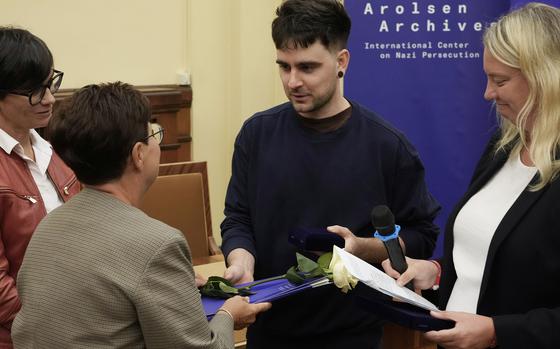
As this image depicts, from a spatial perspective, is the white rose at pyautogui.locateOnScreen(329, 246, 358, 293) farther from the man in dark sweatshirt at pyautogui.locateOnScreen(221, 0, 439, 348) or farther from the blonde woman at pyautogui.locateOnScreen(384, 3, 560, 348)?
the man in dark sweatshirt at pyautogui.locateOnScreen(221, 0, 439, 348)

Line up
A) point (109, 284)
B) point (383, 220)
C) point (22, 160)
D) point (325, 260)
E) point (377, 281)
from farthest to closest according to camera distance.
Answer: point (22, 160), point (325, 260), point (383, 220), point (377, 281), point (109, 284)

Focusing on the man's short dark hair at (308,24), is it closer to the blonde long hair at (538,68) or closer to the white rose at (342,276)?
the blonde long hair at (538,68)

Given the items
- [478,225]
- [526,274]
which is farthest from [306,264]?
[526,274]

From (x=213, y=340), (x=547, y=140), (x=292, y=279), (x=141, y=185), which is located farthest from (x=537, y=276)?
(x=141, y=185)

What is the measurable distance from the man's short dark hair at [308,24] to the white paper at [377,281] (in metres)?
0.75

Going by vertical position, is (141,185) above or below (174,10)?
below

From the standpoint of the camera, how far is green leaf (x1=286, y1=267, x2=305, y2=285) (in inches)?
83.9

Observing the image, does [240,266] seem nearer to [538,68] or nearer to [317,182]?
[317,182]

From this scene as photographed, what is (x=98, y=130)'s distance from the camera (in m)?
1.69

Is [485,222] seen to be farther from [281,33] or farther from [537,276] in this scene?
[281,33]

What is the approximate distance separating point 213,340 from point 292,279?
44cm

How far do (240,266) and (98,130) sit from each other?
738mm

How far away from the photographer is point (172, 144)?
4926mm

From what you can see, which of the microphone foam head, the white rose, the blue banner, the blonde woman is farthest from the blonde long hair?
the blue banner
